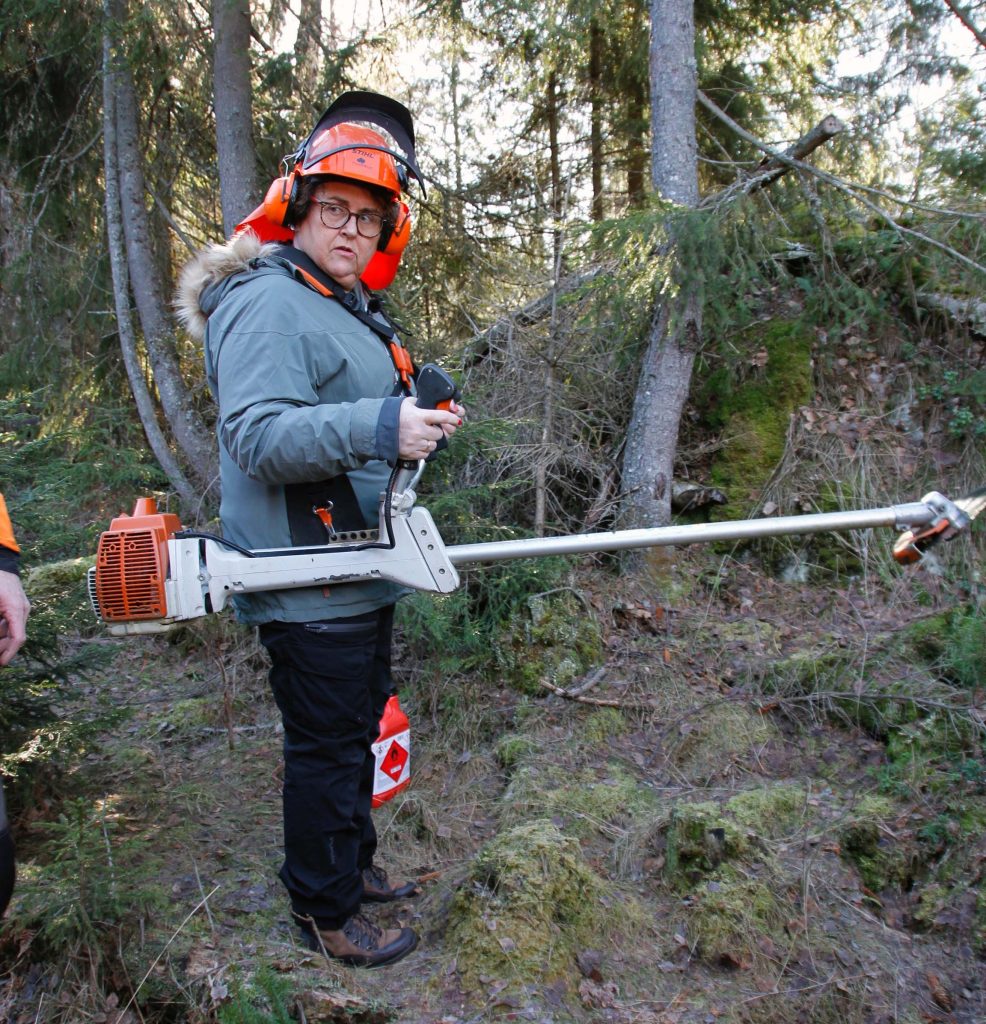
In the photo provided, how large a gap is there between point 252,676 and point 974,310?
570 centimetres

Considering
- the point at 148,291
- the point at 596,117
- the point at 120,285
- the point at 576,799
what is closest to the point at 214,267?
the point at 576,799

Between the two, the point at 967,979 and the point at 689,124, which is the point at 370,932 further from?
the point at 689,124

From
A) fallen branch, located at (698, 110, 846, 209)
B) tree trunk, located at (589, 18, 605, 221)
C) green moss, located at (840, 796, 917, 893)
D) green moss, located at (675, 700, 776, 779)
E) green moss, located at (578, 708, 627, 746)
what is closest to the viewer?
green moss, located at (840, 796, 917, 893)

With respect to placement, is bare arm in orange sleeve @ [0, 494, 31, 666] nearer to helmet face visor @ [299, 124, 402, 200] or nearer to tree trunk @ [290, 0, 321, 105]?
helmet face visor @ [299, 124, 402, 200]

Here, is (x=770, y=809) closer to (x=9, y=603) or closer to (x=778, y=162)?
(x=9, y=603)

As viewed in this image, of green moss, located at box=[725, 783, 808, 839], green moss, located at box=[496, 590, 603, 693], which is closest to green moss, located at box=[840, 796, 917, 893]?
green moss, located at box=[725, 783, 808, 839]

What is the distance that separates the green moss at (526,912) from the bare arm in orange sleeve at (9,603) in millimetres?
1735

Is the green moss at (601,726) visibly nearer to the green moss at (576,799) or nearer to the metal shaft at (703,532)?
the green moss at (576,799)

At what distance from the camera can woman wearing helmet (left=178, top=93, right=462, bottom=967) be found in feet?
7.72

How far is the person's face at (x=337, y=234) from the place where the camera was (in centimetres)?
258

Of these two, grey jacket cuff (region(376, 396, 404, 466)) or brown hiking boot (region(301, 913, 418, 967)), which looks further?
brown hiking boot (region(301, 913, 418, 967))

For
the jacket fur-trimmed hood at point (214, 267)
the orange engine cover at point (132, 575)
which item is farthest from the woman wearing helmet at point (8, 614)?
the jacket fur-trimmed hood at point (214, 267)

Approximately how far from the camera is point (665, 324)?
5.78 meters

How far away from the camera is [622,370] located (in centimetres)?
623
